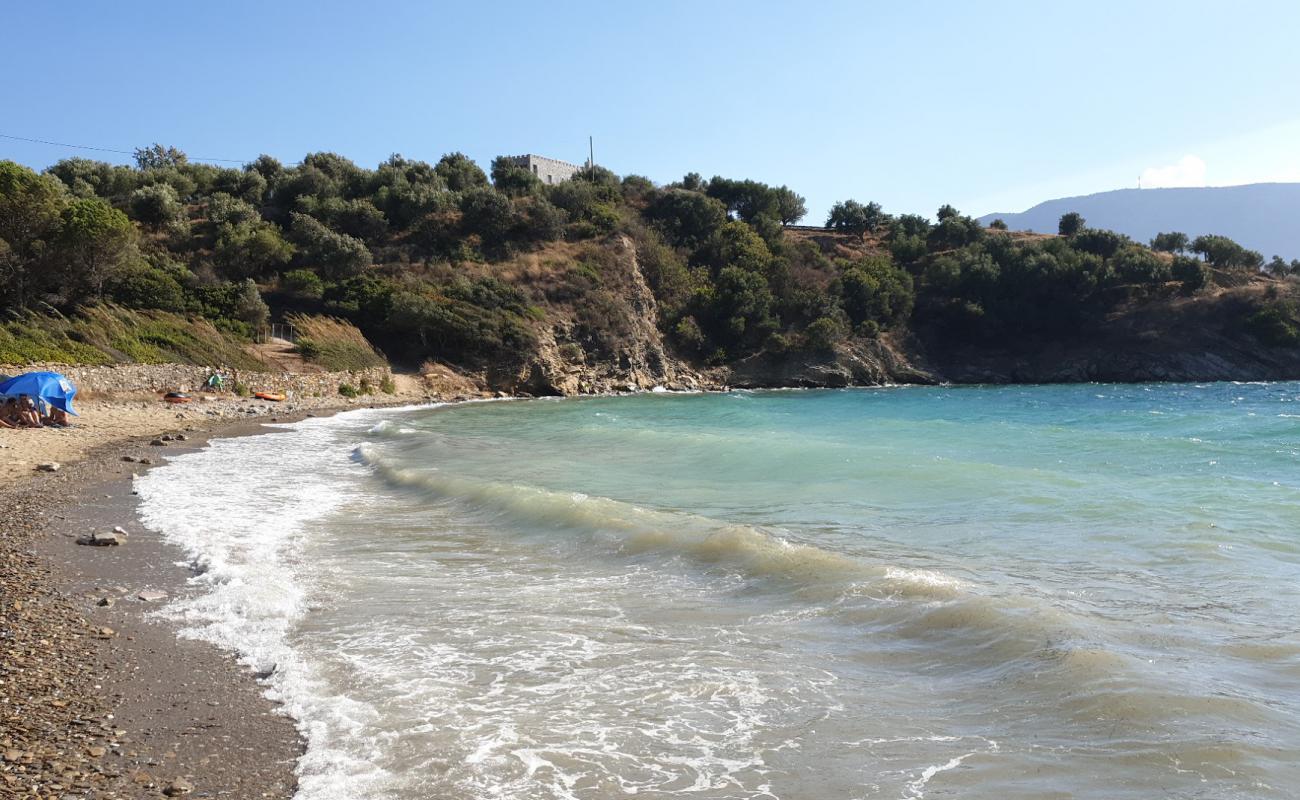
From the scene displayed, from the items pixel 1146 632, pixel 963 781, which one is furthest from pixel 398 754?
pixel 1146 632

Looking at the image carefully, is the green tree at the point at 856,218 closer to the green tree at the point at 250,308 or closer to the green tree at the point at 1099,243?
the green tree at the point at 1099,243

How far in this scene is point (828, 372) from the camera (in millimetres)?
61469

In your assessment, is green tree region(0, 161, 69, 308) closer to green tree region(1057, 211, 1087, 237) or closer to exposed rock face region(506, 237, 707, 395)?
exposed rock face region(506, 237, 707, 395)

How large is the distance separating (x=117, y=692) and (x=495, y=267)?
2133 inches

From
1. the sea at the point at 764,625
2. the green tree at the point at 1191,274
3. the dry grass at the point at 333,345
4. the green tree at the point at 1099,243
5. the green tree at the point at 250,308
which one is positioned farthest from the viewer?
the green tree at the point at 1099,243

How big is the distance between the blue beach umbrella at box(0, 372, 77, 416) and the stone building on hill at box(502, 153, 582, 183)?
64.3m

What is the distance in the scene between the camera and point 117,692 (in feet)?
18.0

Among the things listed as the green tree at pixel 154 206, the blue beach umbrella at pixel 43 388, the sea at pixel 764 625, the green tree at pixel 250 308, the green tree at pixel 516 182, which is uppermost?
the green tree at pixel 516 182

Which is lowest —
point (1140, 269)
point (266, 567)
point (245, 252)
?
point (266, 567)

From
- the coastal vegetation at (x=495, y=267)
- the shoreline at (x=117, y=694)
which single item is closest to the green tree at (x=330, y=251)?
the coastal vegetation at (x=495, y=267)

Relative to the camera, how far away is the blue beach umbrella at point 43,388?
2125 centimetres

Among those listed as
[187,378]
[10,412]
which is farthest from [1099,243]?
[10,412]

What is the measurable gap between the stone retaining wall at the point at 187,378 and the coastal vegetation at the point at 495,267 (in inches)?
31.4

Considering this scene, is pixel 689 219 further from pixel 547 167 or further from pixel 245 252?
pixel 245 252
